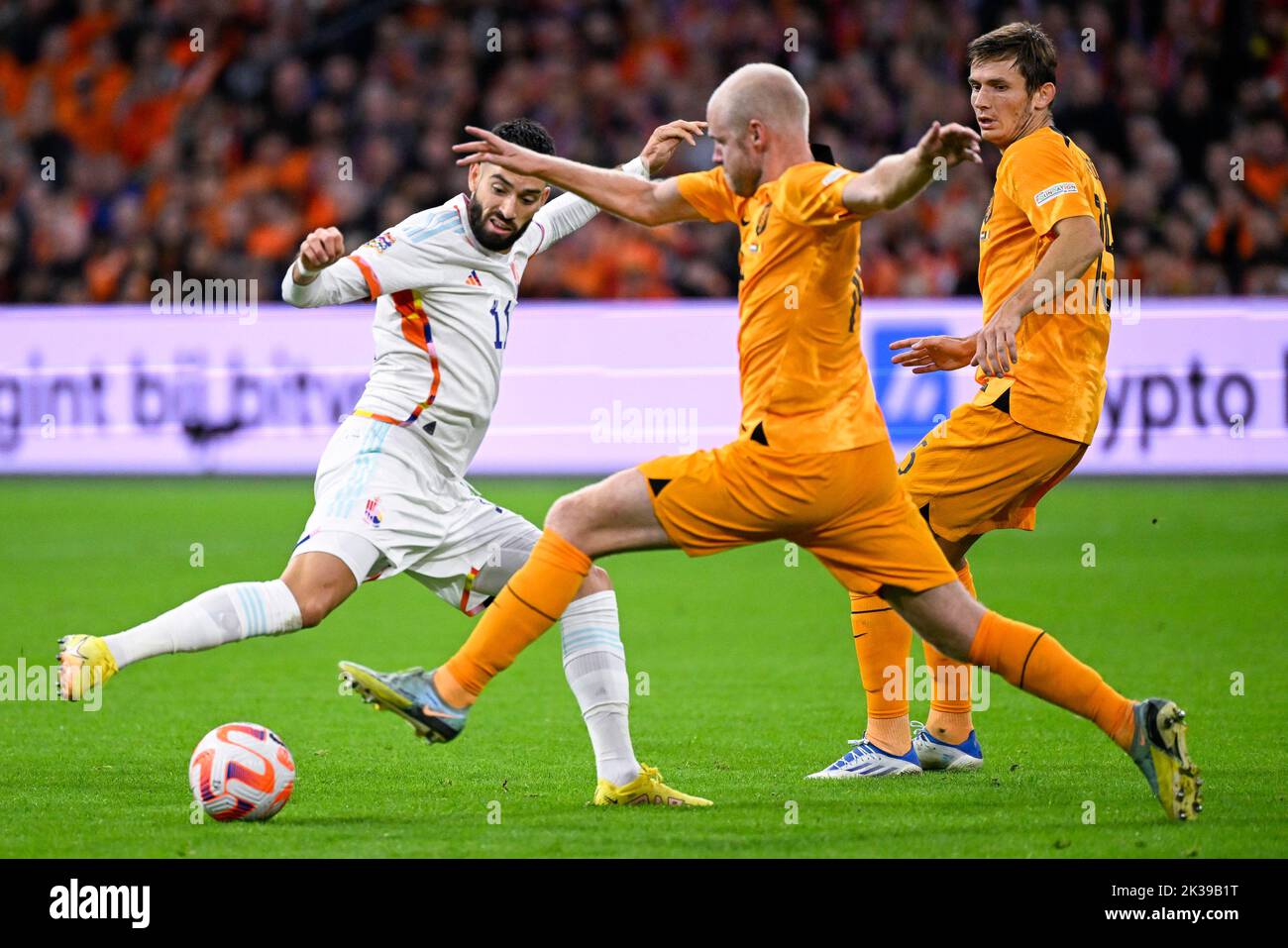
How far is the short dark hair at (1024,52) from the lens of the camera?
6.21m

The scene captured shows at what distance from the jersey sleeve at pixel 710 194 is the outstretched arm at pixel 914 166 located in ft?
2.10

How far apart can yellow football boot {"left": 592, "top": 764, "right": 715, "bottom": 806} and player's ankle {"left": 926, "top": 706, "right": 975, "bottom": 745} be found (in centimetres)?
114

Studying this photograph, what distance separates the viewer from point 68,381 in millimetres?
16391

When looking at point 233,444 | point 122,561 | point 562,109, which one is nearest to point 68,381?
point 233,444

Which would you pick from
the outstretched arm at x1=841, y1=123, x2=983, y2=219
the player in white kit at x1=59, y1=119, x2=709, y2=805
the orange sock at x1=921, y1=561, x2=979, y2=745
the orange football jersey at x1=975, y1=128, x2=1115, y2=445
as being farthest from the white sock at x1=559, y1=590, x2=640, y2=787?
the outstretched arm at x1=841, y1=123, x2=983, y2=219

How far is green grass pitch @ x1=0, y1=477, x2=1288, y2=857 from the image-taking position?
5.12 m

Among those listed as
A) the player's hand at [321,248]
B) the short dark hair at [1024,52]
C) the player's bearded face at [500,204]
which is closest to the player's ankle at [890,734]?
the player's bearded face at [500,204]

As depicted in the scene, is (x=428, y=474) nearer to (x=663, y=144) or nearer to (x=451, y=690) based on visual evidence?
(x=451, y=690)

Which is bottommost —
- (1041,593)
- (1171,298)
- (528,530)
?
(1041,593)

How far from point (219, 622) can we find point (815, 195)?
2.25 metres

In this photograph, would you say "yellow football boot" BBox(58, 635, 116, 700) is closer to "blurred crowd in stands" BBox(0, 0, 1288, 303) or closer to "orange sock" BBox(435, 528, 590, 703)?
"orange sock" BBox(435, 528, 590, 703)

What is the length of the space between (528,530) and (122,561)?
22.3 feet

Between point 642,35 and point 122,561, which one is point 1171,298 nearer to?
point 642,35
